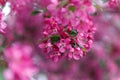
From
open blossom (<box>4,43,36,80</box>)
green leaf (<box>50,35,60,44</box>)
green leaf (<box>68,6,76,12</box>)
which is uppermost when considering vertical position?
green leaf (<box>50,35,60,44</box>)

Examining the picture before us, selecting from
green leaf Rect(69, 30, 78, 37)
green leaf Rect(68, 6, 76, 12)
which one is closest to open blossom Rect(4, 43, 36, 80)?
green leaf Rect(68, 6, 76, 12)

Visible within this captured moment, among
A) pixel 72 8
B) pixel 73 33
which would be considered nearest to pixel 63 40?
pixel 73 33

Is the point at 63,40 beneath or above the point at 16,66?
above

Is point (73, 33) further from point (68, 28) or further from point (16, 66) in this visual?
point (16, 66)

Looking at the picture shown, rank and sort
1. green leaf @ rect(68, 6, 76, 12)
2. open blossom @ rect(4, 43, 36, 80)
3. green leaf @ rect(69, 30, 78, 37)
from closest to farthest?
open blossom @ rect(4, 43, 36, 80), green leaf @ rect(68, 6, 76, 12), green leaf @ rect(69, 30, 78, 37)

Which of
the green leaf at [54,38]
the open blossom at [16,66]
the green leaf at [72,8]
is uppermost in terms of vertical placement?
the green leaf at [54,38]

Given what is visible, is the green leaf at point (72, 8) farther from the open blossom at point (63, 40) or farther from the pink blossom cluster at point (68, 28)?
the open blossom at point (63, 40)

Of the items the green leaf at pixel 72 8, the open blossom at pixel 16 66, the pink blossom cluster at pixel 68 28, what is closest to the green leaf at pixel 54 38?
the pink blossom cluster at pixel 68 28

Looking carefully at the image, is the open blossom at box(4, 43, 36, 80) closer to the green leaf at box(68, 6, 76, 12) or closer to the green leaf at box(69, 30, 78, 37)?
the green leaf at box(68, 6, 76, 12)
